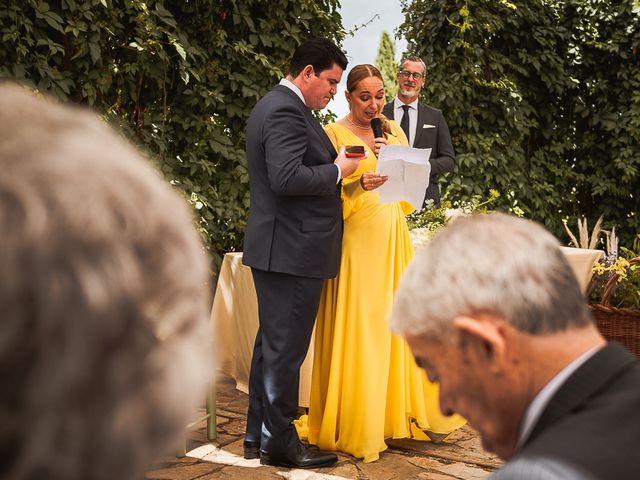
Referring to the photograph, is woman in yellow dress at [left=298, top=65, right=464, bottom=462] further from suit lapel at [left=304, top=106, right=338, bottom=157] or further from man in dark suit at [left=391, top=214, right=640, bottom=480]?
man in dark suit at [left=391, top=214, right=640, bottom=480]

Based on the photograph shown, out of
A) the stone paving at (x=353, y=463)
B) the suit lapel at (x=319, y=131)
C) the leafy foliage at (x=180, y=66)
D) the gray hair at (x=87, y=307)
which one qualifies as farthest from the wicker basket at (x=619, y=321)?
the gray hair at (x=87, y=307)

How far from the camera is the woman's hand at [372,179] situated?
3303mm

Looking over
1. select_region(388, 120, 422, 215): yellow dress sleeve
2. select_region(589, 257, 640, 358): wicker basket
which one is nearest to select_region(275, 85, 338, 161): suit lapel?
select_region(388, 120, 422, 215): yellow dress sleeve

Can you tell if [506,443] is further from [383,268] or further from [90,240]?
[383,268]

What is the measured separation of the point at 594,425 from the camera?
871mm

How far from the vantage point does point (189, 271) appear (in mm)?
489

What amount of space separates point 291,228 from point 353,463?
118cm

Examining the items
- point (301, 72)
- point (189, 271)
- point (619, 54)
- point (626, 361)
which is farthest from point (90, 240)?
point (619, 54)

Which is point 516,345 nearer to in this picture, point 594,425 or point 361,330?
point 594,425

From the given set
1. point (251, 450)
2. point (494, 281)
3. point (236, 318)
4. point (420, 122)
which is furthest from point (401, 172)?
point (494, 281)

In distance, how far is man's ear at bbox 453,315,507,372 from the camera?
99cm

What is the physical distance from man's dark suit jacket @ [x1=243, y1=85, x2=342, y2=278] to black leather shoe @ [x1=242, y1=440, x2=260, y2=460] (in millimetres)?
900

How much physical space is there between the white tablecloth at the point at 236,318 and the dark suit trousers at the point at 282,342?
2.64 feet

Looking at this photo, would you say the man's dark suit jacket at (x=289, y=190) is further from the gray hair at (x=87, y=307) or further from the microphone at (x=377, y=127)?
the gray hair at (x=87, y=307)
